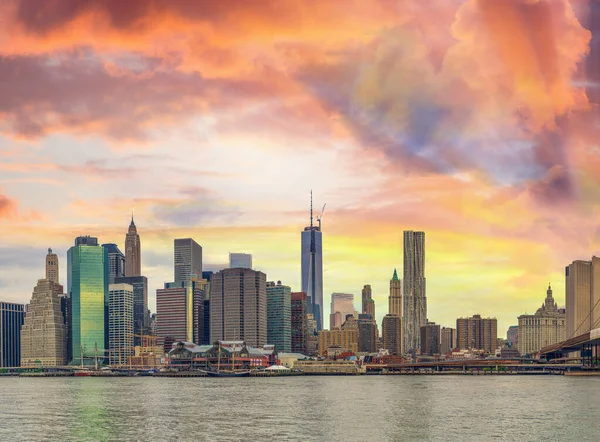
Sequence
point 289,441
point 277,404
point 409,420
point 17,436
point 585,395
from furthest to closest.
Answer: point 585,395, point 277,404, point 409,420, point 17,436, point 289,441

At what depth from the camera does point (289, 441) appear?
76.1m

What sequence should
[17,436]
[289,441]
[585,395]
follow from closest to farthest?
1. [289,441]
2. [17,436]
3. [585,395]

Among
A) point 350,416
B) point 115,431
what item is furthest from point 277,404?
point 115,431

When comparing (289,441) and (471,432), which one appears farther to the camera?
(471,432)

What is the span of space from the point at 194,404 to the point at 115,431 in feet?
124

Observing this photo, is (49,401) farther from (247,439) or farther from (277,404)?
(247,439)

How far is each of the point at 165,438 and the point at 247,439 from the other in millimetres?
7538

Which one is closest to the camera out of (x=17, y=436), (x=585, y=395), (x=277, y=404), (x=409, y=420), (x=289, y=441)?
(x=289, y=441)

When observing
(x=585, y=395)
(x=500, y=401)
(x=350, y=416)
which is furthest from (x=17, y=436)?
(x=585, y=395)

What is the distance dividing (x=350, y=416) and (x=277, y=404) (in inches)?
874

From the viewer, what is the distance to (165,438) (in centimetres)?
7931

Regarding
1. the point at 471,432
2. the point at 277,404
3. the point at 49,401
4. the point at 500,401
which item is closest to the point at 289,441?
the point at 471,432

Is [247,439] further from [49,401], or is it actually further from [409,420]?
[49,401]

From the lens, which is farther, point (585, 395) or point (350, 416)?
point (585, 395)
